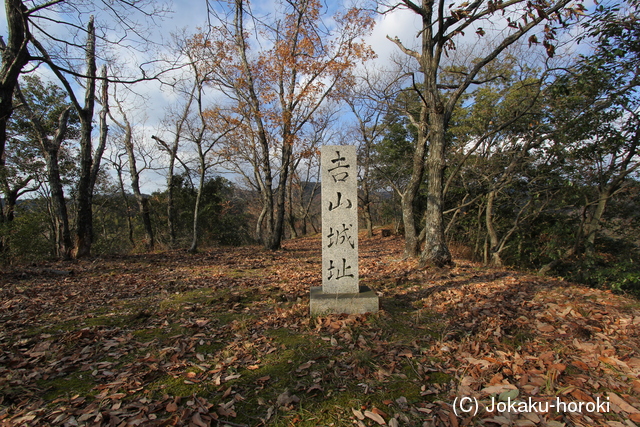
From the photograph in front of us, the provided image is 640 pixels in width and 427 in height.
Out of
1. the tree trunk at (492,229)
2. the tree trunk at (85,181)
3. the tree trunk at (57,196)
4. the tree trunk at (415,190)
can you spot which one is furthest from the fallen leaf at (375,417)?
the tree trunk at (85,181)

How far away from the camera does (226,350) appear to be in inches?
130

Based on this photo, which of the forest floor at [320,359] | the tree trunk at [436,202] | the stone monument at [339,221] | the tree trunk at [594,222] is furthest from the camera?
the tree trunk at [594,222]

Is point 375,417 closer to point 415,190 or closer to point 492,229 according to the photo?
point 415,190

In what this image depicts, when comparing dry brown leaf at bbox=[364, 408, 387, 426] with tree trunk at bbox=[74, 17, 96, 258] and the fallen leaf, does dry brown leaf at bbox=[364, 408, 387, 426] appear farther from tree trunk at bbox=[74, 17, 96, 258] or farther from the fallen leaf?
tree trunk at bbox=[74, 17, 96, 258]

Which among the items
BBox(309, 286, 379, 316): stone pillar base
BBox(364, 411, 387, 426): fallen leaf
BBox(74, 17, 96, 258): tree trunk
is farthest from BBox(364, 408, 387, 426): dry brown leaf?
BBox(74, 17, 96, 258): tree trunk

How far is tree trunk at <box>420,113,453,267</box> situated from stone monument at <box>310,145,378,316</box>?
322cm

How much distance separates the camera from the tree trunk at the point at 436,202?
6.97 m

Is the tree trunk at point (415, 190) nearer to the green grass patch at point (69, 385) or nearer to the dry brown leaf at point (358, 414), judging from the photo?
the dry brown leaf at point (358, 414)

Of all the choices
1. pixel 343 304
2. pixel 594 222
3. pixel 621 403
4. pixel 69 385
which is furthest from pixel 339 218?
pixel 594 222

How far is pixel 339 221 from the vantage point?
14.4ft

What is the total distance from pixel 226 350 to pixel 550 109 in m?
11.2

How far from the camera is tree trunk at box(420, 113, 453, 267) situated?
6969mm

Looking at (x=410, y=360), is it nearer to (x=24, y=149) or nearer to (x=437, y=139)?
(x=437, y=139)

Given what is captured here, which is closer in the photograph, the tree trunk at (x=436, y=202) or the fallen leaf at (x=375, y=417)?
the fallen leaf at (x=375, y=417)
